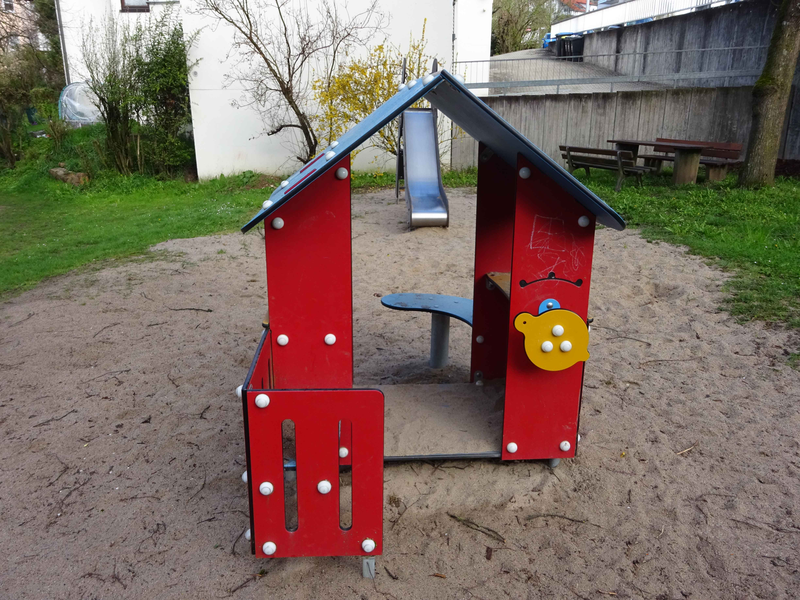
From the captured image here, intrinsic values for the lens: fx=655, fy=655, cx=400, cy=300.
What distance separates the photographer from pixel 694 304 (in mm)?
5148

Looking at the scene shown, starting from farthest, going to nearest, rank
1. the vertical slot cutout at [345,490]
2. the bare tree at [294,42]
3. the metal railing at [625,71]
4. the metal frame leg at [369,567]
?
the metal railing at [625,71] → the bare tree at [294,42] → the vertical slot cutout at [345,490] → the metal frame leg at [369,567]

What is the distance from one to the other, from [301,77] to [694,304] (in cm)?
918

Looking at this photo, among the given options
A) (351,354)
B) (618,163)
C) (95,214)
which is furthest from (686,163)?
(95,214)

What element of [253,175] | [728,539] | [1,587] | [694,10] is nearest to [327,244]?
[1,587]

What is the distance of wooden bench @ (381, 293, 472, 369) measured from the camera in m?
3.82

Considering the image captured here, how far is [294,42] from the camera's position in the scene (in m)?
12.2

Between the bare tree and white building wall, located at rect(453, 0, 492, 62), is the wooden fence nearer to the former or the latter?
the bare tree

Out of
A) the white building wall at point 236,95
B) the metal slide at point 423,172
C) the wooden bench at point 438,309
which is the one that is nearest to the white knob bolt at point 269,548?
the wooden bench at point 438,309

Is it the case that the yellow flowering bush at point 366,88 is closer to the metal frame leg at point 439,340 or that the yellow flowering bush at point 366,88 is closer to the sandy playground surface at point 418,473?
the sandy playground surface at point 418,473

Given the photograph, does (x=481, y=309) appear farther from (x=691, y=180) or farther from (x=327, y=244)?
(x=691, y=180)

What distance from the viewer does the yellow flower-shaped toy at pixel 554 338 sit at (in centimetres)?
274

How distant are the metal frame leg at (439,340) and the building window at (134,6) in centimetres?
1630

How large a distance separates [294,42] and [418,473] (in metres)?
10.9

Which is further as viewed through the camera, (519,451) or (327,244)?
(519,451)
